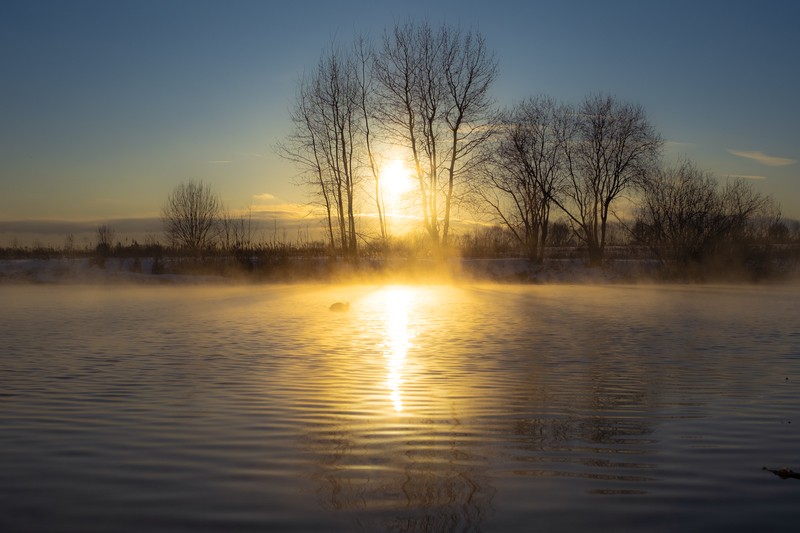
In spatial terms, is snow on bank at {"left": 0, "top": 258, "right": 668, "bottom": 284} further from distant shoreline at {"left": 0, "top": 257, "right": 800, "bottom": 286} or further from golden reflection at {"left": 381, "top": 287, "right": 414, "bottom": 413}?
golden reflection at {"left": 381, "top": 287, "right": 414, "bottom": 413}

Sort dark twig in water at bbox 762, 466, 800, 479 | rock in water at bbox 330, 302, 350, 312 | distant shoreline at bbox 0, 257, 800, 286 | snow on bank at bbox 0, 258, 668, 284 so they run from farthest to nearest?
snow on bank at bbox 0, 258, 668, 284
distant shoreline at bbox 0, 257, 800, 286
rock in water at bbox 330, 302, 350, 312
dark twig in water at bbox 762, 466, 800, 479

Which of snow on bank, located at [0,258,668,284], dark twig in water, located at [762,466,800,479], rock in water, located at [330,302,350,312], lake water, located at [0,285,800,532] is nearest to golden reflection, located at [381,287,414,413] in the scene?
lake water, located at [0,285,800,532]

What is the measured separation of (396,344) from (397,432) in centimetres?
670

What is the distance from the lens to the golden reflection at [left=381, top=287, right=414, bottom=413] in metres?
8.14

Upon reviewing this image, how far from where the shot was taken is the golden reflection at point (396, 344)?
8.14m

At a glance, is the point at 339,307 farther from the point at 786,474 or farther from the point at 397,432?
the point at 786,474

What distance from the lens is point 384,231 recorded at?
45438 mm

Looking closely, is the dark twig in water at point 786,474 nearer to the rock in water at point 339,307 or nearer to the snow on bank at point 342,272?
the rock in water at point 339,307

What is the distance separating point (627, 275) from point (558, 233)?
24.5 meters

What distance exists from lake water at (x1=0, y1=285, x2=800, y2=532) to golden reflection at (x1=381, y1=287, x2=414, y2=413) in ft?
0.28

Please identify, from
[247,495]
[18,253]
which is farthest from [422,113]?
[247,495]

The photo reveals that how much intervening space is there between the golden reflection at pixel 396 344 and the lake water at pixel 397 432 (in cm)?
9

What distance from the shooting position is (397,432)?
235 inches

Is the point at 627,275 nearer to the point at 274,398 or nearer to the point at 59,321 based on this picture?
the point at 59,321
